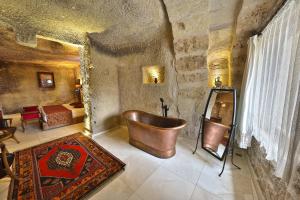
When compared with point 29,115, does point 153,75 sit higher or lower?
higher

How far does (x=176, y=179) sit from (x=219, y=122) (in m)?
1.22

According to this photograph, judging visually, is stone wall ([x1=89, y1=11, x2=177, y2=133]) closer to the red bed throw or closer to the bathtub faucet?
the bathtub faucet

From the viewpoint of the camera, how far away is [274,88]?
138 cm

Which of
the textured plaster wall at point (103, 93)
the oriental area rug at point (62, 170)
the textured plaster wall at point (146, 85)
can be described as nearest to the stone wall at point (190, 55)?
the textured plaster wall at point (146, 85)

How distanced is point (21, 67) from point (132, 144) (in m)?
7.09

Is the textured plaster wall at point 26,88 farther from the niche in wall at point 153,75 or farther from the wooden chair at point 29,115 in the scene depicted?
the niche in wall at point 153,75

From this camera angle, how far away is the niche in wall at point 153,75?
353 cm

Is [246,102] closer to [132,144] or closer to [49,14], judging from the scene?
[132,144]

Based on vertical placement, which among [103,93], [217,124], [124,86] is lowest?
[217,124]

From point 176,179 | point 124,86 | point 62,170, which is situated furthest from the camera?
point 124,86

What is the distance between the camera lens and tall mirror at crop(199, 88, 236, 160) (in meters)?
2.01

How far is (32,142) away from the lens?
9.98 feet

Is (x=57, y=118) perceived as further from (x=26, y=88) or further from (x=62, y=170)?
(x=26, y=88)

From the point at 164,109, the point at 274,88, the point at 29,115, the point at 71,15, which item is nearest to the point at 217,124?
the point at 274,88
